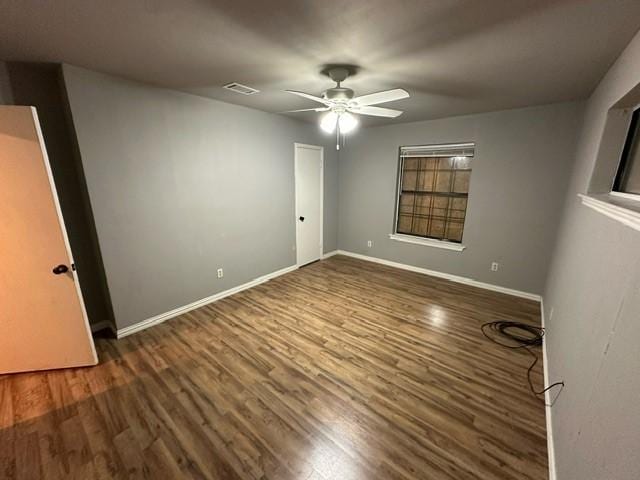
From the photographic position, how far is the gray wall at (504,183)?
308 centimetres

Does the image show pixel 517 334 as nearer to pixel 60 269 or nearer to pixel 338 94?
pixel 338 94

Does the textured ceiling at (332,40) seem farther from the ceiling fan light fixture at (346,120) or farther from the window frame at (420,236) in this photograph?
the window frame at (420,236)

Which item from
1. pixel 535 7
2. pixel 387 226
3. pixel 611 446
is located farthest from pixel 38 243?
pixel 387 226

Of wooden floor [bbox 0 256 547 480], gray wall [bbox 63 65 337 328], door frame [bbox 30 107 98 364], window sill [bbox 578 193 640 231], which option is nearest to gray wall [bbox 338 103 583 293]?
wooden floor [bbox 0 256 547 480]

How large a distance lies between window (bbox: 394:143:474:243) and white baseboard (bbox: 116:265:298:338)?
2.41 meters

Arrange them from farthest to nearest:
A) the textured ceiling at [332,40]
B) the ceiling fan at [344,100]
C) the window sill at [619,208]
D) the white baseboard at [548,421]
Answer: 1. the ceiling fan at [344,100]
2. the white baseboard at [548,421]
3. the textured ceiling at [332,40]
4. the window sill at [619,208]

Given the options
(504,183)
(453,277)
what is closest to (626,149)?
(504,183)

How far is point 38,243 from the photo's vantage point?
75.8 inches

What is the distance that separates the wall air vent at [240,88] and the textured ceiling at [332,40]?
3.5 inches

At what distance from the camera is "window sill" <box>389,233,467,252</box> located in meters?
3.98

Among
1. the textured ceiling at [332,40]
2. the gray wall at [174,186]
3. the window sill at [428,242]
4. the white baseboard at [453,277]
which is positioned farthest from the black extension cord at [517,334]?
the gray wall at [174,186]

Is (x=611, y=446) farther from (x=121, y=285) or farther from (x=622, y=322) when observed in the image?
(x=121, y=285)

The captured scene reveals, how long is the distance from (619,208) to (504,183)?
250 centimetres

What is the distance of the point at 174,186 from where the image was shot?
2807 mm
